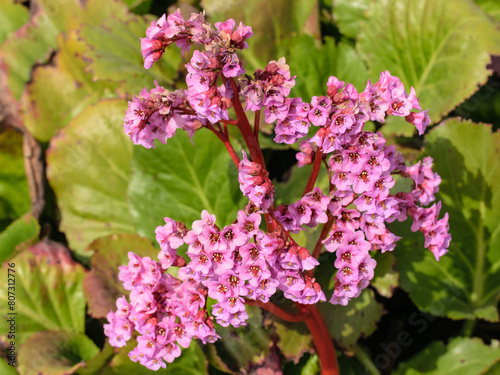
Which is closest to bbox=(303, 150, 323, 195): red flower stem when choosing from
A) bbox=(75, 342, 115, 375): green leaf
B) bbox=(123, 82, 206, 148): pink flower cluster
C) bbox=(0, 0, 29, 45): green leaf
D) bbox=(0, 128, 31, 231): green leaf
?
bbox=(123, 82, 206, 148): pink flower cluster

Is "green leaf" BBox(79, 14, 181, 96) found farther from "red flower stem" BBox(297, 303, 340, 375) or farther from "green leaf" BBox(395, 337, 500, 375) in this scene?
"green leaf" BBox(395, 337, 500, 375)

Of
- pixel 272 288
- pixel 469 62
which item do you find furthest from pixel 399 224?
pixel 272 288

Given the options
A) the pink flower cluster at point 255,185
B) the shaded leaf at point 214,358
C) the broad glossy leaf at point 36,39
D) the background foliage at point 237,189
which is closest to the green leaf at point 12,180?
the background foliage at point 237,189

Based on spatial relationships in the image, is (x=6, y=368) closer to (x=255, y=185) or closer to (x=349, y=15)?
(x=255, y=185)

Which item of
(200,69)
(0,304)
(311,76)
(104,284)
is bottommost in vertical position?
(0,304)

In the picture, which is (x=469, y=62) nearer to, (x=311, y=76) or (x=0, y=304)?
(x=311, y=76)

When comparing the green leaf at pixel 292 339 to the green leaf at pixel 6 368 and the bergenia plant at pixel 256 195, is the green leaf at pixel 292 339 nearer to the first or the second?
the bergenia plant at pixel 256 195
